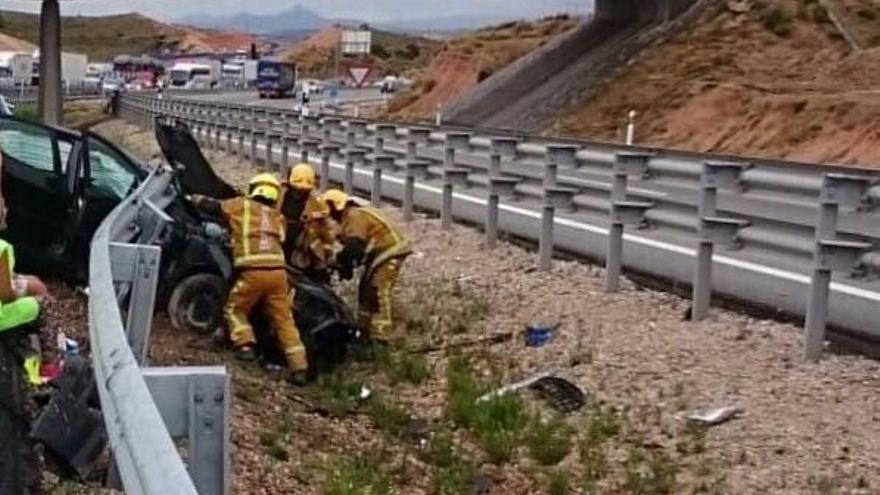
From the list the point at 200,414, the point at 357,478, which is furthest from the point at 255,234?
the point at 200,414

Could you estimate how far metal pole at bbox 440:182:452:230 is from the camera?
16423mm

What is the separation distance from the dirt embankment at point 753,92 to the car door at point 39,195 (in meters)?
20.2

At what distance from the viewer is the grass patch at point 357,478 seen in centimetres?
737

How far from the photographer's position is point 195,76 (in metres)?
117

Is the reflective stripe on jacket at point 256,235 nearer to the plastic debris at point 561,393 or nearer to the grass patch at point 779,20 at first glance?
the plastic debris at point 561,393

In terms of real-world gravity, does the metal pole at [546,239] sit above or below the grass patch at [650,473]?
above

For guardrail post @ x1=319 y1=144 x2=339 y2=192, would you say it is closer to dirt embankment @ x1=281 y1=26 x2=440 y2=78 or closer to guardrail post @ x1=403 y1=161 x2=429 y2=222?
guardrail post @ x1=403 y1=161 x2=429 y2=222

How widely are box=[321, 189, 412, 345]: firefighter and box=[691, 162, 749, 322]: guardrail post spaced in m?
2.18

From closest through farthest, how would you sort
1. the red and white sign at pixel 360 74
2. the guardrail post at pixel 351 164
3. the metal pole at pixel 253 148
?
the guardrail post at pixel 351 164 → the metal pole at pixel 253 148 → the red and white sign at pixel 360 74

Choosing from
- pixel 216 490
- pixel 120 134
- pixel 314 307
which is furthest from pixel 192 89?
pixel 216 490

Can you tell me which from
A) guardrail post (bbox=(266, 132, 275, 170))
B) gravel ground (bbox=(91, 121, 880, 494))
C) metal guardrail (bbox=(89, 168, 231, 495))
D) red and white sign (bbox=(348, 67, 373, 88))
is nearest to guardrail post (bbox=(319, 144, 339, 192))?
guardrail post (bbox=(266, 132, 275, 170))

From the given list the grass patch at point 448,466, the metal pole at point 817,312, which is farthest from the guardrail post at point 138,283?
the metal pole at point 817,312

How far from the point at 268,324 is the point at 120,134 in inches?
1383

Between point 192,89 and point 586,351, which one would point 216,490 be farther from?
point 192,89
